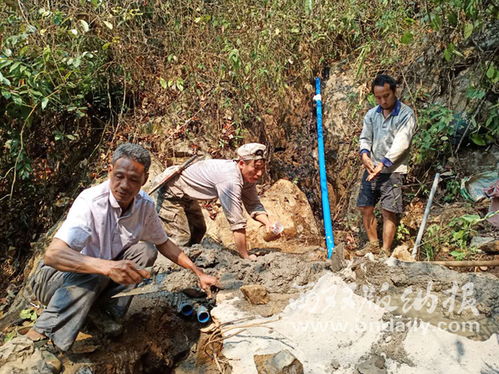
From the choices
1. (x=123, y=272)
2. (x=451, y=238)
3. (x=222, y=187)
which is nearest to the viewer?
(x=123, y=272)

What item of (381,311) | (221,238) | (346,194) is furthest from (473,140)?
(221,238)

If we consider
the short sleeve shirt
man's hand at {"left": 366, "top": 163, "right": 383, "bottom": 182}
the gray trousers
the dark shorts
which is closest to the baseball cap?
the short sleeve shirt

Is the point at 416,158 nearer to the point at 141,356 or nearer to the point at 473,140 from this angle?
the point at 473,140

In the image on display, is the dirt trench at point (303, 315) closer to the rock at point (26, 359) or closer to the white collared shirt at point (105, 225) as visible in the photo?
the rock at point (26, 359)

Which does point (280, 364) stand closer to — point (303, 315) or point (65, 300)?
point (303, 315)

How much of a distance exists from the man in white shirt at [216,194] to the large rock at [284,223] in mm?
646

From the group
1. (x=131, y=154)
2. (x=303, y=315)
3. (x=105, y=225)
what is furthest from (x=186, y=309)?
(x=131, y=154)

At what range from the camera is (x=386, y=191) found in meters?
4.15

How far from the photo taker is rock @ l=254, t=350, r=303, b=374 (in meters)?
2.17

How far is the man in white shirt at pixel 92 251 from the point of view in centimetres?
→ 209

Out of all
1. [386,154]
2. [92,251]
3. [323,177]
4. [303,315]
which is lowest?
[323,177]

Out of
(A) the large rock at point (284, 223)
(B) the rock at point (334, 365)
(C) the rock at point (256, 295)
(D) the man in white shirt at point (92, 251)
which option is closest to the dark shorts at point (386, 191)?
(A) the large rock at point (284, 223)

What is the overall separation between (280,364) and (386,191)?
98.5 inches

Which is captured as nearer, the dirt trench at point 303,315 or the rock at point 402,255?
the dirt trench at point 303,315
